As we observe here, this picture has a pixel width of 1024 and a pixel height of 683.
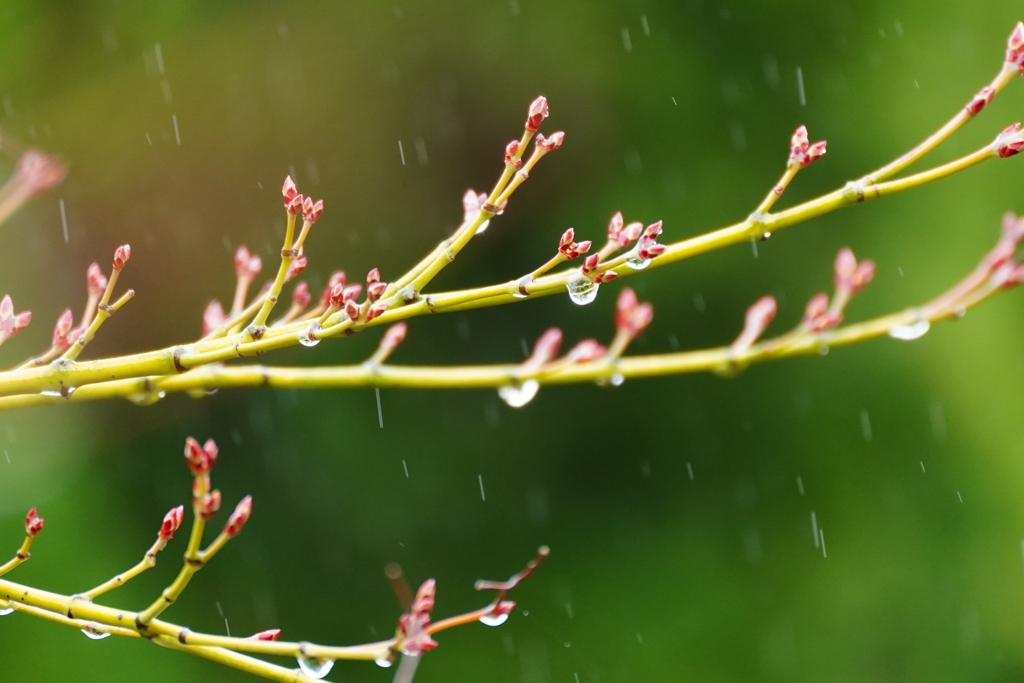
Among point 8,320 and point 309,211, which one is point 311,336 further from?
point 8,320

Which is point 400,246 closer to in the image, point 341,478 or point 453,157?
point 453,157

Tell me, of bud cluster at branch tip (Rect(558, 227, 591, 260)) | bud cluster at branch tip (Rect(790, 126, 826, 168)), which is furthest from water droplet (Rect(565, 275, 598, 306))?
bud cluster at branch tip (Rect(790, 126, 826, 168))

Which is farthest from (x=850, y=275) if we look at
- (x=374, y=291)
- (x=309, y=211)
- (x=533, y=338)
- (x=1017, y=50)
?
(x=533, y=338)

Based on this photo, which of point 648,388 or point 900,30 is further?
point 648,388

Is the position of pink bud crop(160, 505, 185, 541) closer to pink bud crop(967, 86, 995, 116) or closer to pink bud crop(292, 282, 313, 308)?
pink bud crop(292, 282, 313, 308)

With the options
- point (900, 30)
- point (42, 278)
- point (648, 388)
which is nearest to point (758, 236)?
point (648, 388)

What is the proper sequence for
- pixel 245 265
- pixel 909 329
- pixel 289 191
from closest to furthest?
pixel 909 329, pixel 289 191, pixel 245 265

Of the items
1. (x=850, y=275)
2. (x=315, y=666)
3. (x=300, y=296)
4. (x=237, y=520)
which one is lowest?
(x=315, y=666)

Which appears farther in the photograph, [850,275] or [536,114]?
[536,114]
